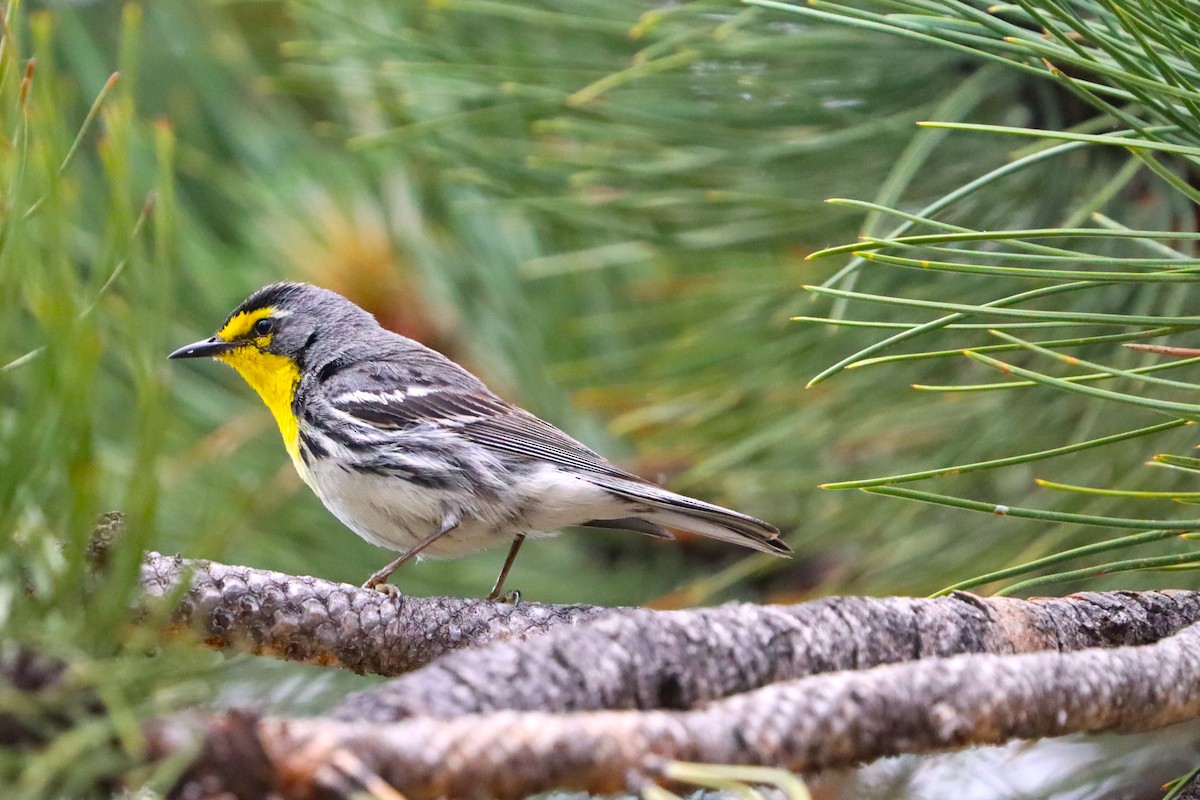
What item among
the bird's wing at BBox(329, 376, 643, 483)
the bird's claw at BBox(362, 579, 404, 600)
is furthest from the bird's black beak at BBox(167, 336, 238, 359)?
the bird's claw at BBox(362, 579, 404, 600)

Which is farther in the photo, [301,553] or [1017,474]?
[301,553]

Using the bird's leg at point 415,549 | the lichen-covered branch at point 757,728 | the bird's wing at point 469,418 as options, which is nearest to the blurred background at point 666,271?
the bird's wing at point 469,418

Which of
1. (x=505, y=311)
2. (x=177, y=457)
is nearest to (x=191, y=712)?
(x=177, y=457)

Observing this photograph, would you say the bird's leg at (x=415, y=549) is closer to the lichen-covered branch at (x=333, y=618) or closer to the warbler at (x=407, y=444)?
the warbler at (x=407, y=444)

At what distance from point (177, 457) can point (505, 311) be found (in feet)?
3.07

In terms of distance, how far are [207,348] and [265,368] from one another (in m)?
0.19

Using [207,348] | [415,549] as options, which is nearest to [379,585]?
Answer: [415,549]

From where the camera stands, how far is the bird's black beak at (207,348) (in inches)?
128

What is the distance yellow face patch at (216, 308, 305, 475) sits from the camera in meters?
3.31

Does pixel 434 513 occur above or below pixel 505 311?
below

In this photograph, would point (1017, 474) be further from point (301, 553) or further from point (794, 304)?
point (301, 553)

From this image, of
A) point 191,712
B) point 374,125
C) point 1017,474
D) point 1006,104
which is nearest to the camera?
point 191,712

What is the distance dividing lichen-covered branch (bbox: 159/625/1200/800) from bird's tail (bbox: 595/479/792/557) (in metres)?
1.11

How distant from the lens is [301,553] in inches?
124
